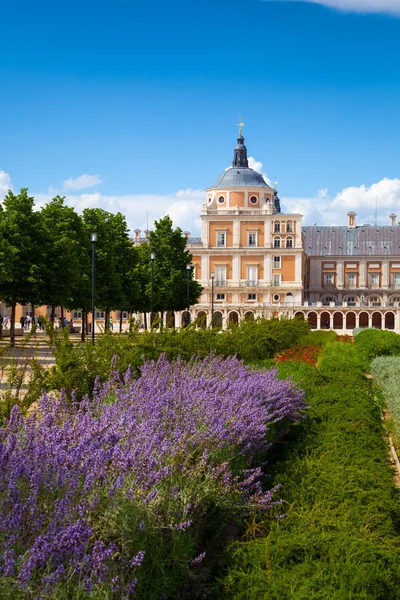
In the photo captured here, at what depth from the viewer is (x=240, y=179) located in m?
75.0

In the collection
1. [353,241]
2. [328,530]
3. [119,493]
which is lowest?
[328,530]

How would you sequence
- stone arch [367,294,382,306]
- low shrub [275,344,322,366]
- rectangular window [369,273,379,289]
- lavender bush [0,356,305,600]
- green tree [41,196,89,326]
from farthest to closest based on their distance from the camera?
rectangular window [369,273,379,289] < stone arch [367,294,382,306] < green tree [41,196,89,326] < low shrub [275,344,322,366] < lavender bush [0,356,305,600]

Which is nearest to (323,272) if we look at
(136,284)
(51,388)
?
(136,284)

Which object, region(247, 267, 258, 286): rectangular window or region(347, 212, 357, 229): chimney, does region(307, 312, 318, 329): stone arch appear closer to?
region(247, 267, 258, 286): rectangular window

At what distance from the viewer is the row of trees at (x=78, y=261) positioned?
1196 inches

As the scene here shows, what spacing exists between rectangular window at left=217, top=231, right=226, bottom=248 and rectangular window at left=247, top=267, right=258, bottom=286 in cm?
359

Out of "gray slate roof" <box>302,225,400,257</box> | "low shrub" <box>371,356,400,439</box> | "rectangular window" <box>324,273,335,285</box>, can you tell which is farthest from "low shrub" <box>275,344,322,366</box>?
"gray slate roof" <box>302,225,400,257</box>

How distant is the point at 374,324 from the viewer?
75.2 meters

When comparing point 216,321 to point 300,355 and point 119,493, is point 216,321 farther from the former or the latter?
point 119,493

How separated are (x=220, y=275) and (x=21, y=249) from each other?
44.0 meters

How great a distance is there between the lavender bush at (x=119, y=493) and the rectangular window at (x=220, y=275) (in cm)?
6590

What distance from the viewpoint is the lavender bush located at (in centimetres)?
372

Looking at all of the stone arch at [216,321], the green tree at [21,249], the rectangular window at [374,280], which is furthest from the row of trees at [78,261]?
the rectangular window at [374,280]

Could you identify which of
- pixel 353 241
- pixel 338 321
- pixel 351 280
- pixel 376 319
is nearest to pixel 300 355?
pixel 338 321
